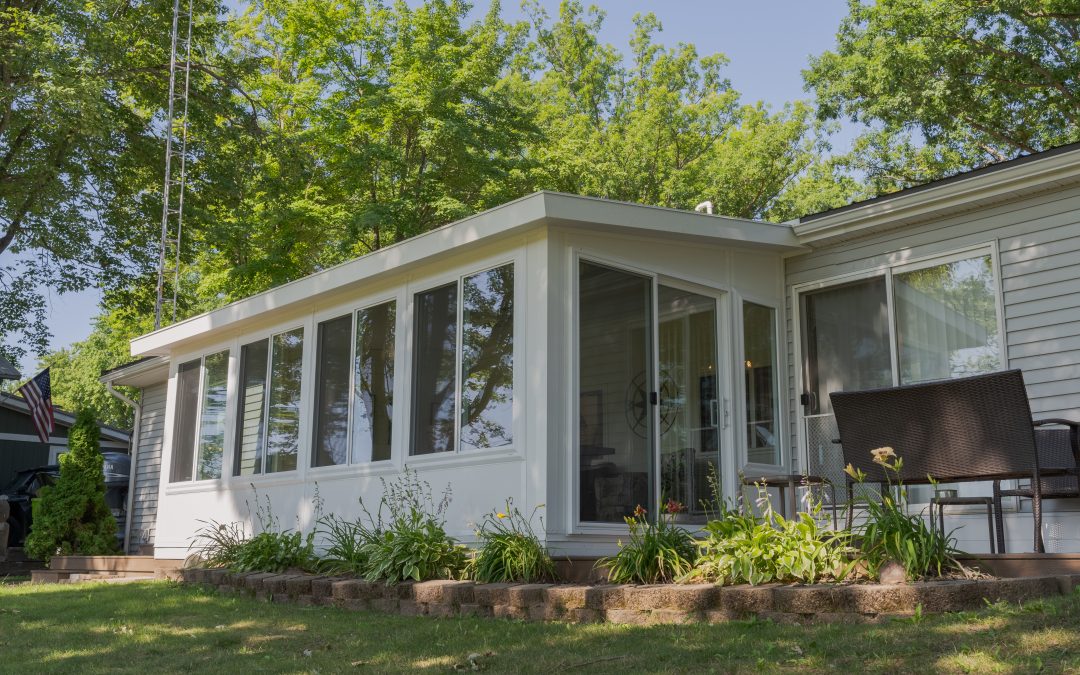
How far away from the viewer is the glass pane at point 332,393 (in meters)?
8.46

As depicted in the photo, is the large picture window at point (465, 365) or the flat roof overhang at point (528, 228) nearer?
the flat roof overhang at point (528, 228)

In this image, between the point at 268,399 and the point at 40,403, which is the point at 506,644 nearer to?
the point at 268,399

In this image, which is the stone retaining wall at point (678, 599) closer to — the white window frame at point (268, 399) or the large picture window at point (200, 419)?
the white window frame at point (268, 399)

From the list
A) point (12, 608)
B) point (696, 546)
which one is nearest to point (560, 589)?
point (696, 546)

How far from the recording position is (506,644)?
4.29m

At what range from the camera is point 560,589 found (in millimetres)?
4996

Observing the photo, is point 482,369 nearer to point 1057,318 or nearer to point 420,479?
point 420,479

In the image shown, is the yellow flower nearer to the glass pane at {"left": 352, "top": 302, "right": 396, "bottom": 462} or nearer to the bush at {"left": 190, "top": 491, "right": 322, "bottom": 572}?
the glass pane at {"left": 352, "top": 302, "right": 396, "bottom": 462}

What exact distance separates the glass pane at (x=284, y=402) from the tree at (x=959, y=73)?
35.6 feet

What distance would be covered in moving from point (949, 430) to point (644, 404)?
2205 millimetres

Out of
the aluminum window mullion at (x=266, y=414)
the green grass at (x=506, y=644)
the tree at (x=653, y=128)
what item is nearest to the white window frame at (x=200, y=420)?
the aluminum window mullion at (x=266, y=414)

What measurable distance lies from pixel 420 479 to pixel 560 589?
262 cm

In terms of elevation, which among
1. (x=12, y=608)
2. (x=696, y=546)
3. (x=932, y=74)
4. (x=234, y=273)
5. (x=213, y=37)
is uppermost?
(x=213, y=37)

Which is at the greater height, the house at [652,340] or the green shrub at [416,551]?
the house at [652,340]
